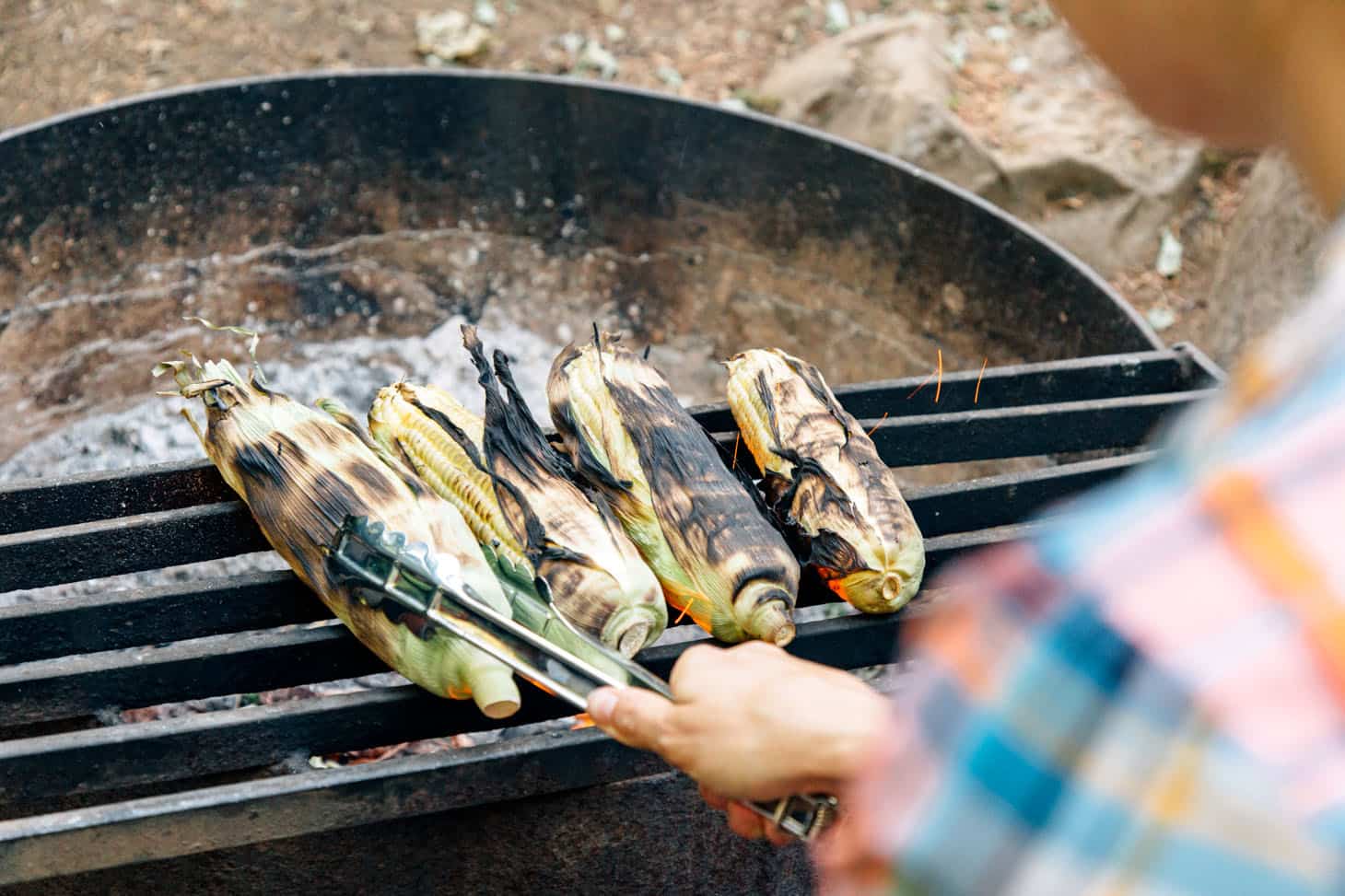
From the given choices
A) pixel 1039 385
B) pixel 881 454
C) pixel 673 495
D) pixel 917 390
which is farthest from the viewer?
pixel 1039 385

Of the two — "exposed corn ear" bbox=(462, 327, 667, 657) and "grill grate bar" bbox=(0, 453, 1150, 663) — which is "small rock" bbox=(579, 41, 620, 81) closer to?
"exposed corn ear" bbox=(462, 327, 667, 657)

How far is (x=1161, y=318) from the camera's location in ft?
16.0

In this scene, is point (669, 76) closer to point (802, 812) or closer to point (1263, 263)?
point (1263, 263)

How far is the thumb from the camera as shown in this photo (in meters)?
1.30

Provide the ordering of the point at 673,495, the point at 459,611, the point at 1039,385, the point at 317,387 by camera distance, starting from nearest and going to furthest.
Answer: the point at 459,611 < the point at 673,495 < the point at 1039,385 < the point at 317,387

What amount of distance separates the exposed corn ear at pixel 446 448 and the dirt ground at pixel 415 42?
385 centimetres

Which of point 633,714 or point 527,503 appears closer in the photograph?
point 633,714

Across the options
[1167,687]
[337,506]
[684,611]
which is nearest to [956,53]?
[684,611]

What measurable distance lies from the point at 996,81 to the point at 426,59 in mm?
2899

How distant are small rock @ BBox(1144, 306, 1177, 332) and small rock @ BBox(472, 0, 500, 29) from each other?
364cm

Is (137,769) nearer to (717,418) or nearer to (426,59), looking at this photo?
(717,418)

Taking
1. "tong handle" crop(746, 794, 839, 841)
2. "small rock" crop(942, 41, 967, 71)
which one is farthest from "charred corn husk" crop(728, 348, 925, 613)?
"small rock" crop(942, 41, 967, 71)

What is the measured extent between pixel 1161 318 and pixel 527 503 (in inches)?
150

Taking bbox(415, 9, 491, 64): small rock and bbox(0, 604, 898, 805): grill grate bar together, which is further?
bbox(415, 9, 491, 64): small rock
